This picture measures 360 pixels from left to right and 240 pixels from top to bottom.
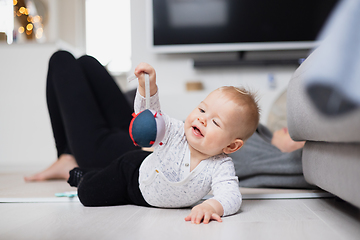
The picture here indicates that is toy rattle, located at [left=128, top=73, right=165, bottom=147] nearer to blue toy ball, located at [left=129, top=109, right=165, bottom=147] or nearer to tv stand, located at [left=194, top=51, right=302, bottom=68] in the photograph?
blue toy ball, located at [left=129, top=109, right=165, bottom=147]

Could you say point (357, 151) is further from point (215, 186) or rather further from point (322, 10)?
point (322, 10)

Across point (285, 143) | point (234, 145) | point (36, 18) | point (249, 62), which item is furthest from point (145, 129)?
point (36, 18)

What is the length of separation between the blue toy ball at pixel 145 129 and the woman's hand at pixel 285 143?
786mm

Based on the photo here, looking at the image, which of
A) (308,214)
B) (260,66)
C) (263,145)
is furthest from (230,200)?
(260,66)

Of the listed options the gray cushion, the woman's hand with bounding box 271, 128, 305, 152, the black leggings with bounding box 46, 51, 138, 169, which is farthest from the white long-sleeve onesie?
the woman's hand with bounding box 271, 128, 305, 152

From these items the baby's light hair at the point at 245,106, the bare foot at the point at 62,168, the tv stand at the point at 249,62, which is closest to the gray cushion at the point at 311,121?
the baby's light hair at the point at 245,106

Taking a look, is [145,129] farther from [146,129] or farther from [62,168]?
[62,168]

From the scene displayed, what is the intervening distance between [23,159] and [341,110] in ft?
9.25

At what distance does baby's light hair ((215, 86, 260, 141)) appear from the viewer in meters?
0.83

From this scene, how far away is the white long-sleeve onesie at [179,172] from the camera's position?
0.84 meters

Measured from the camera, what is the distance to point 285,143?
1.38 m

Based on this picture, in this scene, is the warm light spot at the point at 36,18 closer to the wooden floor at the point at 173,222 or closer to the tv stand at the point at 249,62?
the tv stand at the point at 249,62

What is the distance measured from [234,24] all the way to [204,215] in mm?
2320

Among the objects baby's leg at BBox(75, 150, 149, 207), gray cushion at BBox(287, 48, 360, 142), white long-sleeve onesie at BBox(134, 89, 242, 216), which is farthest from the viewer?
baby's leg at BBox(75, 150, 149, 207)
